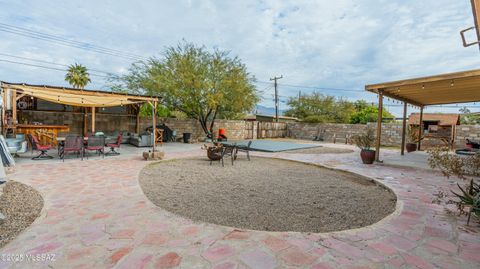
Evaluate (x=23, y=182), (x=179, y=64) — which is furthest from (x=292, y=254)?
(x=179, y=64)

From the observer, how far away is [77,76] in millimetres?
22453

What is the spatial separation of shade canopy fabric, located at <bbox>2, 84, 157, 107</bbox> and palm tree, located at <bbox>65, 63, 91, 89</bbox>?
632 inches

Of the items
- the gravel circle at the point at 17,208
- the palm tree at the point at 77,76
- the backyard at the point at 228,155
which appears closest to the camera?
the backyard at the point at 228,155

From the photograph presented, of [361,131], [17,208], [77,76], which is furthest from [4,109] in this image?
[361,131]

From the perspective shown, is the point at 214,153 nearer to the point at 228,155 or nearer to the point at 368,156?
the point at 228,155

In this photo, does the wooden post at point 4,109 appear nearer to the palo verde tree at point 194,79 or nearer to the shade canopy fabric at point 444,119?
the palo verde tree at point 194,79

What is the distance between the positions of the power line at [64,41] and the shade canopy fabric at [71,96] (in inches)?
188

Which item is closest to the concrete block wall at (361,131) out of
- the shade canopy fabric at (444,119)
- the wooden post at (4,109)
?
the shade canopy fabric at (444,119)

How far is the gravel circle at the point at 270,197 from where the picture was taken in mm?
3018

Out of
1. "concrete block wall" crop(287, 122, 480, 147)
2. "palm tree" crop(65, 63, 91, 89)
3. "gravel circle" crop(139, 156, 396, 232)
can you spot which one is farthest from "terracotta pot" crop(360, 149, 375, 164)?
"palm tree" crop(65, 63, 91, 89)

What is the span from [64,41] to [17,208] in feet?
63.0

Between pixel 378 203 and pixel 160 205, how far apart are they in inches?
142

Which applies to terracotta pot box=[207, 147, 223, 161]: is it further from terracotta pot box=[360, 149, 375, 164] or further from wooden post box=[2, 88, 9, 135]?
wooden post box=[2, 88, 9, 135]

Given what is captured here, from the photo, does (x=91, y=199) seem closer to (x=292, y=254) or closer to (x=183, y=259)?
(x=183, y=259)
